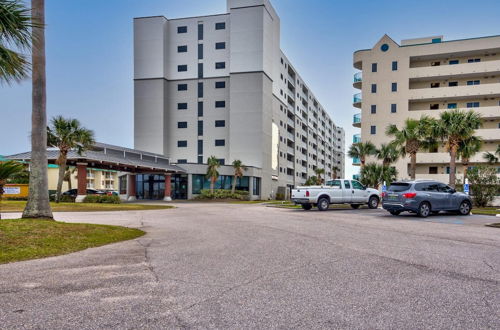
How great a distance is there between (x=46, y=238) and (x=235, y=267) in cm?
520

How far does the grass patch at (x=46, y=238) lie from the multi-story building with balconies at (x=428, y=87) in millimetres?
43427

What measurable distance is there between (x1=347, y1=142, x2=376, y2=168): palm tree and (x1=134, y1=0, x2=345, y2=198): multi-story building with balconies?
14.9 m

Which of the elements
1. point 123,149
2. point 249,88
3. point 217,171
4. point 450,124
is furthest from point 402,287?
point 249,88

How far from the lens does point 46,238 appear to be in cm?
882

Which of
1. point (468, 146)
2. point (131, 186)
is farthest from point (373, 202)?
point (131, 186)

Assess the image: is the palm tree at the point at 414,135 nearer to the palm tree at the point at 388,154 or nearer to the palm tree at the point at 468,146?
the palm tree at the point at 468,146

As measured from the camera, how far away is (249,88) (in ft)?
187

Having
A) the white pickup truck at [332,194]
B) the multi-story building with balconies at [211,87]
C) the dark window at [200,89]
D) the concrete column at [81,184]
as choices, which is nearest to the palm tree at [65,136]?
the concrete column at [81,184]

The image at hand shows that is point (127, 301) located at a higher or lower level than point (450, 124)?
lower

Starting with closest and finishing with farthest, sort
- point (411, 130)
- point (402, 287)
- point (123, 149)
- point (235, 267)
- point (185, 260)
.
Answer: point (402, 287) → point (235, 267) → point (185, 260) → point (411, 130) → point (123, 149)

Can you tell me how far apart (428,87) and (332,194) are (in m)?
→ 33.4

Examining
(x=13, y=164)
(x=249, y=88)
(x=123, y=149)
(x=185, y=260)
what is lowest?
(x=185, y=260)

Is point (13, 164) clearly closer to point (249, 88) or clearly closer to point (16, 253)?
point (16, 253)

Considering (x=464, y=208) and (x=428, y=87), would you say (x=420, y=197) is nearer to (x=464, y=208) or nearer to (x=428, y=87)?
(x=464, y=208)
